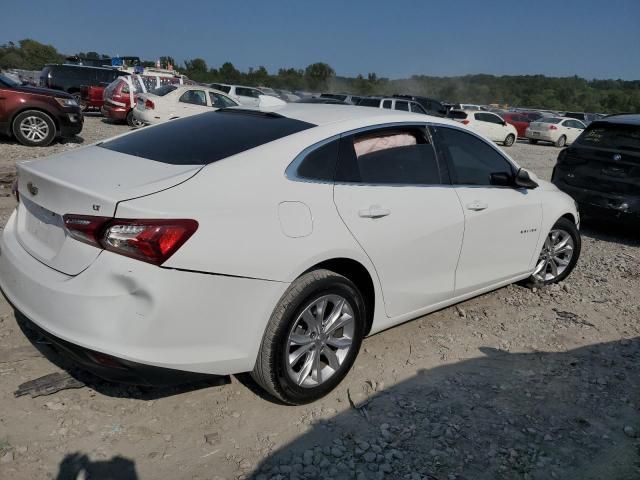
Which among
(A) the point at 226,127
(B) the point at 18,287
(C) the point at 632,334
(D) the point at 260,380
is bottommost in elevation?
(C) the point at 632,334

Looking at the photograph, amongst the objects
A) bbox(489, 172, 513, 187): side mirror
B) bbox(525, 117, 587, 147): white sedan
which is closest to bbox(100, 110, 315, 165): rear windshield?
bbox(489, 172, 513, 187): side mirror

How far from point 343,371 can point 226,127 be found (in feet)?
5.33

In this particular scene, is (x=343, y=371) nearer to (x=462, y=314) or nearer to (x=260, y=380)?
(x=260, y=380)

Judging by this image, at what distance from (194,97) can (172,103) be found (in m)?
0.77

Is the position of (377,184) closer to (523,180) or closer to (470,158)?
(470,158)

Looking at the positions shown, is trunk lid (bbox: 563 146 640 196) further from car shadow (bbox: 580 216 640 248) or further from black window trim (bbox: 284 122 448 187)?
black window trim (bbox: 284 122 448 187)

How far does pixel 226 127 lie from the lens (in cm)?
318

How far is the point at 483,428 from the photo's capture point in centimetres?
281

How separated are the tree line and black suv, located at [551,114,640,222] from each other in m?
61.7

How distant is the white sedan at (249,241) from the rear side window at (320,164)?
0.03ft

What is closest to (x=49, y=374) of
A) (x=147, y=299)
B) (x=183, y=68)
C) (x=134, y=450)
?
(x=134, y=450)

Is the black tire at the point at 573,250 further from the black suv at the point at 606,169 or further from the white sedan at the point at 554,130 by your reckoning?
the white sedan at the point at 554,130

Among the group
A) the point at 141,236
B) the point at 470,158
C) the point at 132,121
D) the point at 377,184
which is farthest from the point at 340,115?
the point at 132,121

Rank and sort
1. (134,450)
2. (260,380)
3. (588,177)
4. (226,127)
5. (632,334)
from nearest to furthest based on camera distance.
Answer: (134,450), (260,380), (226,127), (632,334), (588,177)
